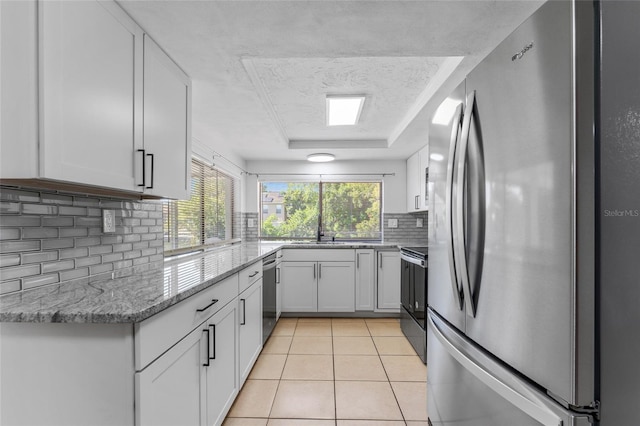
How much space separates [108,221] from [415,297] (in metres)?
2.52

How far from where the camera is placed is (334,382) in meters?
2.37

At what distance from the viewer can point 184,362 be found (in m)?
1.31

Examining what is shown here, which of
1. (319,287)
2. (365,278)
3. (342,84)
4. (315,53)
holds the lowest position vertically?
(319,287)

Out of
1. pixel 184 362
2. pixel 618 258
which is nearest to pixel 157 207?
pixel 184 362

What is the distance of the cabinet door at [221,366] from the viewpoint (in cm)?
158

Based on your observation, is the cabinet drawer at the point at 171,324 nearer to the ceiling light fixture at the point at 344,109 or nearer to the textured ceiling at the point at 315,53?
the textured ceiling at the point at 315,53

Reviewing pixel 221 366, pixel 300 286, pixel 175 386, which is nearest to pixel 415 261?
pixel 300 286

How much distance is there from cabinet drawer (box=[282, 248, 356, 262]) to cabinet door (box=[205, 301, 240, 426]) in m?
2.00

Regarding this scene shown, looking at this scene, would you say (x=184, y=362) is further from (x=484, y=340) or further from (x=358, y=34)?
(x=358, y=34)

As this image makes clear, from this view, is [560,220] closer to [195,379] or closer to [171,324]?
[171,324]

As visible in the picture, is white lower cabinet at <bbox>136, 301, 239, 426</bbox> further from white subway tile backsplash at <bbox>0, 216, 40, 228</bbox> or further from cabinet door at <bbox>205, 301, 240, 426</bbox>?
white subway tile backsplash at <bbox>0, 216, 40, 228</bbox>

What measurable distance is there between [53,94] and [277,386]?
84.8 inches

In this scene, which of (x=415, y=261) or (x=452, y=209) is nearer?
(x=452, y=209)

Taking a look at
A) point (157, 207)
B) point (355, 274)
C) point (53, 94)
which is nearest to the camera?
point (53, 94)
